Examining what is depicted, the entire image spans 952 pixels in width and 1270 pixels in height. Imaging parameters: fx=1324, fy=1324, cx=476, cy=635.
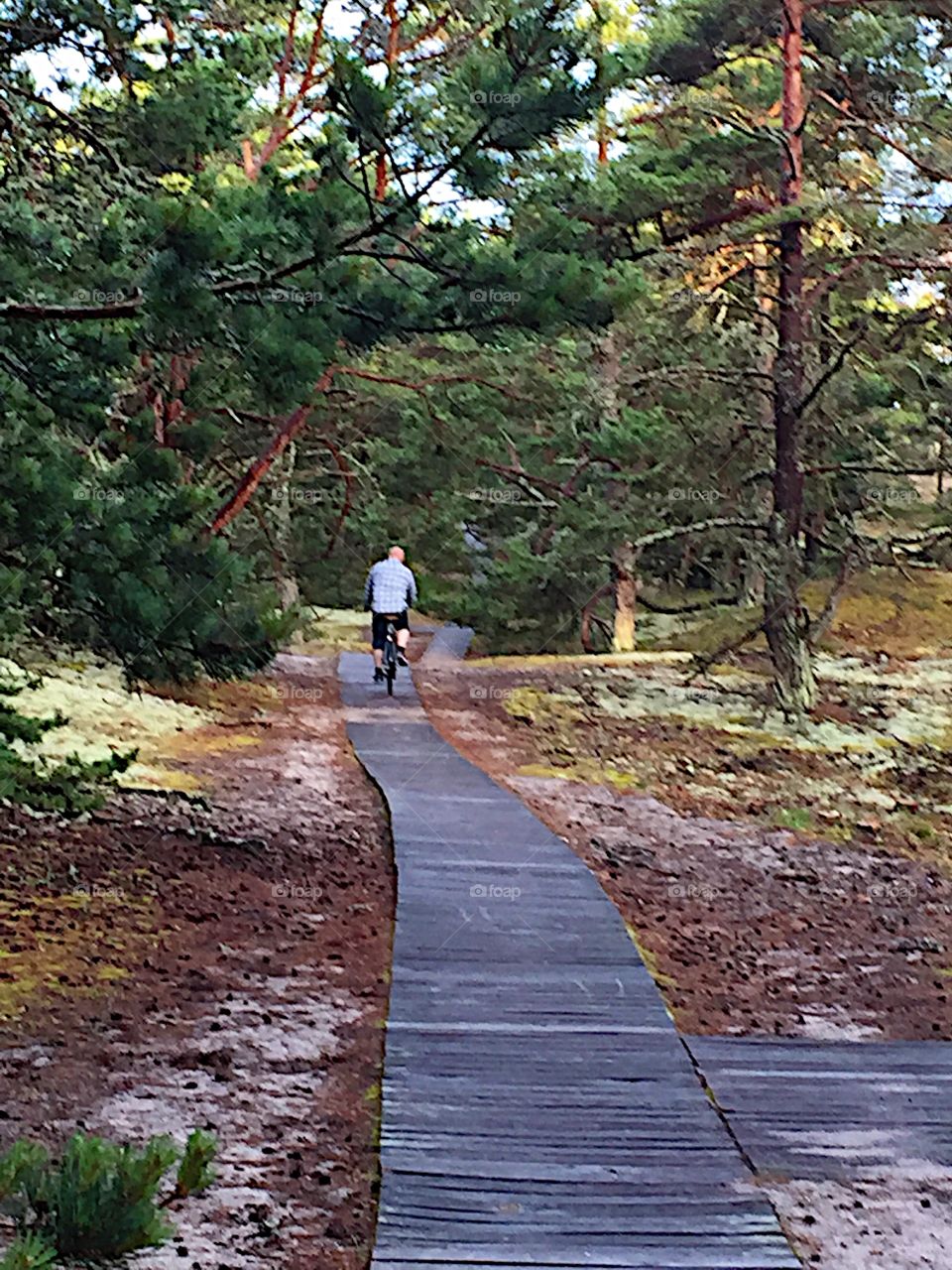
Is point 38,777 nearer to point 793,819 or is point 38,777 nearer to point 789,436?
point 793,819

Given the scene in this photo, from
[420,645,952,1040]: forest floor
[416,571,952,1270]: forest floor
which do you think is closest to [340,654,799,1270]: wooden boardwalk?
[416,571,952,1270]: forest floor

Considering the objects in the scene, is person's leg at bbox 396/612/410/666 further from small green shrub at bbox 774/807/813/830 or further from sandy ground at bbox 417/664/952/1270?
small green shrub at bbox 774/807/813/830

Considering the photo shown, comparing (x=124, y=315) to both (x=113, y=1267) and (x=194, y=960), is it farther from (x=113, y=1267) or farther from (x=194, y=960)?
(x=113, y=1267)

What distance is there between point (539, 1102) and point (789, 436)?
1335 centimetres

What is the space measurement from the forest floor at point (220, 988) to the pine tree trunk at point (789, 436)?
690 cm

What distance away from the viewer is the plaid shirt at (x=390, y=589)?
1798cm

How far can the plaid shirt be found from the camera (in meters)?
18.0

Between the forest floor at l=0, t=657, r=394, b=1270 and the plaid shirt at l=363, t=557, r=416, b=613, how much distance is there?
5.46 m

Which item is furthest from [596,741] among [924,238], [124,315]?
[124,315]

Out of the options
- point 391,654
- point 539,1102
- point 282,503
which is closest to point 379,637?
point 391,654

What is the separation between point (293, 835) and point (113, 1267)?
6519 mm

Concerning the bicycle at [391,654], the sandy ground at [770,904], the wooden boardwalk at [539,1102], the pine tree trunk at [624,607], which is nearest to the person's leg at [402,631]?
the bicycle at [391,654]

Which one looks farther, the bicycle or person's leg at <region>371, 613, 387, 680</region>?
the bicycle

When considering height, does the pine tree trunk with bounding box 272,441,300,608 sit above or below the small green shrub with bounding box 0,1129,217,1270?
above
